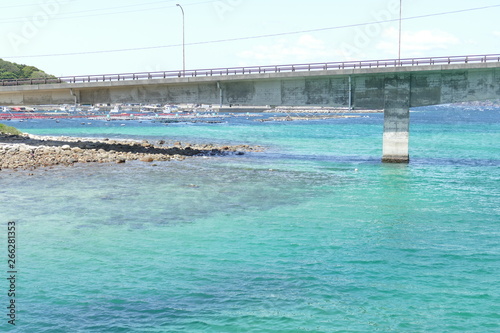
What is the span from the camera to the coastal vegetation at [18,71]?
A: 182600 millimetres

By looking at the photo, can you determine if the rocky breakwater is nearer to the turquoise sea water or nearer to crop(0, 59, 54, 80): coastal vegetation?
the turquoise sea water

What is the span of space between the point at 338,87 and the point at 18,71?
6508 inches

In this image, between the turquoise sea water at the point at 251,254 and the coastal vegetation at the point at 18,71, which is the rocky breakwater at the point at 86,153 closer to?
the turquoise sea water at the point at 251,254

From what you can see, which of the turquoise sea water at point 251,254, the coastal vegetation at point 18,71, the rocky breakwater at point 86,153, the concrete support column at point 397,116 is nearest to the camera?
the turquoise sea water at point 251,254

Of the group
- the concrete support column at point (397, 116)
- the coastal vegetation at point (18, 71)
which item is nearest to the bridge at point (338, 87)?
the concrete support column at point (397, 116)

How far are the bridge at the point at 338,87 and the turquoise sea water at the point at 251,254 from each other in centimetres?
1096

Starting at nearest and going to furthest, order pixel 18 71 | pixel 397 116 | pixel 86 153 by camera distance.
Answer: pixel 397 116 < pixel 86 153 < pixel 18 71

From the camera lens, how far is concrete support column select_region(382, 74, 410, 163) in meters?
47.8

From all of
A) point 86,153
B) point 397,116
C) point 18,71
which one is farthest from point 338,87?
point 18,71

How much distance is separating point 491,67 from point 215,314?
38.3 m

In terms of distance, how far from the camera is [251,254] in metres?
20.5

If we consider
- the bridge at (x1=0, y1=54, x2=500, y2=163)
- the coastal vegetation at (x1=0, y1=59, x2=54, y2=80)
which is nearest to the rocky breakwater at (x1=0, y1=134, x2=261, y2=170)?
the bridge at (x1=0, y1=54, x2=500, y2=163)

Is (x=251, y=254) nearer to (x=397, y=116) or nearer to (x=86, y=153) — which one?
(x=397, y=116)

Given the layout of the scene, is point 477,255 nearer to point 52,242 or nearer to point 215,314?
point 215,314
